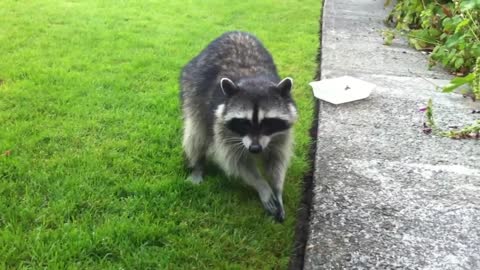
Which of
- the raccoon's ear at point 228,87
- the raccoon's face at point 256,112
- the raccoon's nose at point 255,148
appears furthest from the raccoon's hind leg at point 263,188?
the raccoon's ear at point 228,87

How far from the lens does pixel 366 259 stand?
7.11ft

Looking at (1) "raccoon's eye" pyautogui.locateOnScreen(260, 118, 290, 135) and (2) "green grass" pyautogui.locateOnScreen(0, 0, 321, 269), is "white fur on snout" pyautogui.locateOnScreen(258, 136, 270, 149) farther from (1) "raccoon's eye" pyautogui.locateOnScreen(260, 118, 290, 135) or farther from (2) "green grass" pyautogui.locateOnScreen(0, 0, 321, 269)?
(2) "green grass" pyautogui.locateOnScreen(0, 0, 321, 269)

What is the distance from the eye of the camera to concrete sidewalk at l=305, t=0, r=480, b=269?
2223mm

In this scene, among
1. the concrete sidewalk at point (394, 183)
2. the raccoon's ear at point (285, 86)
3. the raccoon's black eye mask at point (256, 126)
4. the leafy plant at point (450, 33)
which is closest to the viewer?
the concrete sidewalk at point (394, 183)

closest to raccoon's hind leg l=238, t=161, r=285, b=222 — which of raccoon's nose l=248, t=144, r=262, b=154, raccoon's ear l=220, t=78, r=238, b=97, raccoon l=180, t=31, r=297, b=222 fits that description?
raccoon l=180, t=31, r=297, b=222

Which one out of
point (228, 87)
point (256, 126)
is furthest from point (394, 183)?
point (228, 87)

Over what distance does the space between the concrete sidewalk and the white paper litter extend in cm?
8

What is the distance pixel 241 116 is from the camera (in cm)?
263

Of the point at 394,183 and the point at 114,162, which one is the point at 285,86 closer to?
the point at 394,183

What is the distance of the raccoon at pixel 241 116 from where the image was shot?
104 inches

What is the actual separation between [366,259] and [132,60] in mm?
3443

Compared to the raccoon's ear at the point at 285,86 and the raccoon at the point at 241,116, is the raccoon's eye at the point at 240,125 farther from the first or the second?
the raccoon's ear at the point at 285,86

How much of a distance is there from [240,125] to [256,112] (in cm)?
12

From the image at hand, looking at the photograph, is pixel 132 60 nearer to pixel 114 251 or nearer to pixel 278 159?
pixel 278 159
